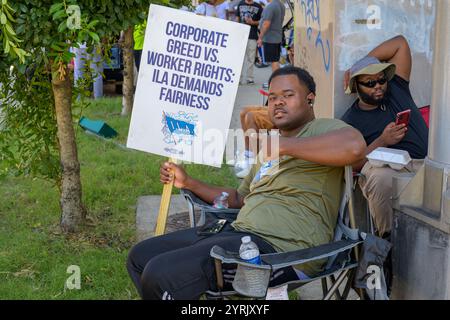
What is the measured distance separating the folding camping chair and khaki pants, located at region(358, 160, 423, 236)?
382 millimetres

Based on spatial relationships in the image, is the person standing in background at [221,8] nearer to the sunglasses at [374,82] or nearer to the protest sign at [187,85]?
the sunglasses at [374,82]

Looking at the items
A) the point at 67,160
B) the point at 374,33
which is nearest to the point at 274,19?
the point at 374,33

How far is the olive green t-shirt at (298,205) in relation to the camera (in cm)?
318

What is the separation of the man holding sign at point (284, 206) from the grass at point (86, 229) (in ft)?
3.09

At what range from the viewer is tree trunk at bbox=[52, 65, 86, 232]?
482 centimetres

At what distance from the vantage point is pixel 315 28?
18.9 ft

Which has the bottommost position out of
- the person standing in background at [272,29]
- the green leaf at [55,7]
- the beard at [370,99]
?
the beard at [370,99]

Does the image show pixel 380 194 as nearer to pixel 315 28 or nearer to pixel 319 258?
pixel 319 258

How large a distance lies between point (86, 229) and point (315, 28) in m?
2.44

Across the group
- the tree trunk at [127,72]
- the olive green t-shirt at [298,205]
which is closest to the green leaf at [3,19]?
the olive green t-shirt at [298,205]

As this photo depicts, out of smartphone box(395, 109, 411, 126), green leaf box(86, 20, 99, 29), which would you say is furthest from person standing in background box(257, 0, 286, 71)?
green leaf box(86, 20, 99, 29)

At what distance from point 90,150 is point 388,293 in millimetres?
5032

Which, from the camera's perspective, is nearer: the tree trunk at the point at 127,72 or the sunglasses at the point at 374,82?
the sunglasses at the point at 374,82
